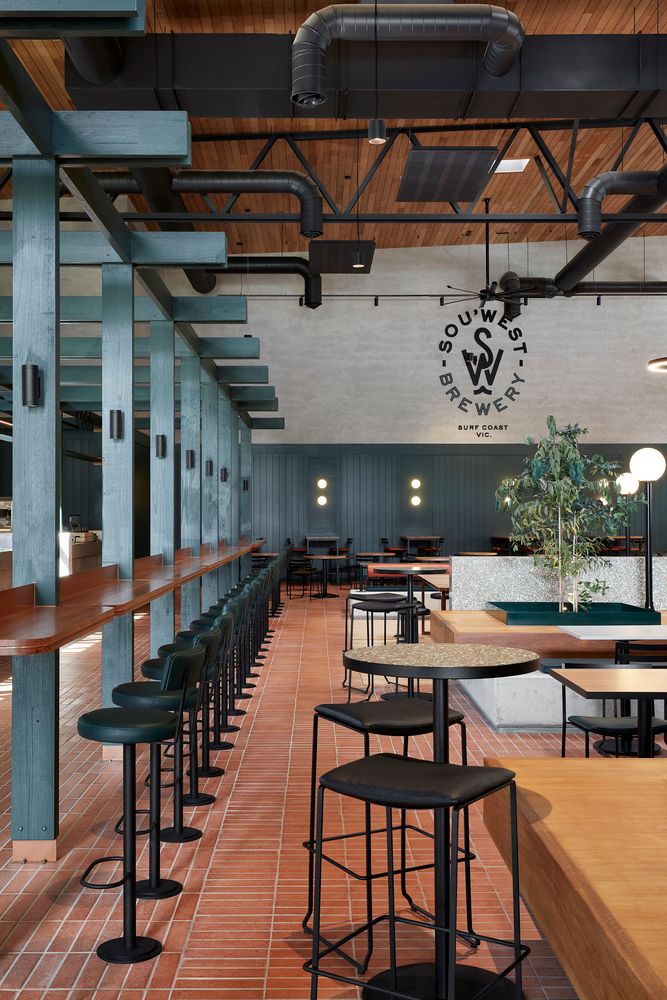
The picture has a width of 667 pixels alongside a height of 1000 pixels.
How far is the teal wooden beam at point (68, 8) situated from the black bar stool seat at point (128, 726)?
227cm

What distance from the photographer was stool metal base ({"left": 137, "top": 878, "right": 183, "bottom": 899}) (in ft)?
9.88

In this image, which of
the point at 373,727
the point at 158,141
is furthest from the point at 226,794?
the point at 158,141

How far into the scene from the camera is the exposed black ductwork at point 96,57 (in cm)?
582

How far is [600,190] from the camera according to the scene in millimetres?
8555

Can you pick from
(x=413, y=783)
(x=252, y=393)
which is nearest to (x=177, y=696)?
(x=413, y=783)

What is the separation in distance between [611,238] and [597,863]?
1061cm

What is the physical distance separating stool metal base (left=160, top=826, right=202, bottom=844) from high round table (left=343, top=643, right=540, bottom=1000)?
135cm

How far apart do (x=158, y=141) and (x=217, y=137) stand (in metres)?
6.58

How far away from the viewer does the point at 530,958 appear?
2607 mm

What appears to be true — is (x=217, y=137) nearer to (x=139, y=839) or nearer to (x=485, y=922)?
(x=139, y=839)

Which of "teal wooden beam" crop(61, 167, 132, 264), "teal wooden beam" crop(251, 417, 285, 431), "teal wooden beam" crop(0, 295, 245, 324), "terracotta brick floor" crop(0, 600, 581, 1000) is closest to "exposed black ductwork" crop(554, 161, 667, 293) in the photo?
"teal wooden beam" crop(251, 417, 285, 431)

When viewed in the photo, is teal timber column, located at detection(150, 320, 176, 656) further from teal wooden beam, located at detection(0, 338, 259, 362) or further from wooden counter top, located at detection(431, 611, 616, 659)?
wooden counter top, located at detection(431, 611, 616, 659)

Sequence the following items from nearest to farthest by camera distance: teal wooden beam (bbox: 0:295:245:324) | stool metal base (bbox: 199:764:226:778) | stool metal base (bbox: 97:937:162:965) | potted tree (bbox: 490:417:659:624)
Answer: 1. stool metal base (bbox: 97:937:162:965)
2. stool metal base (bbox: 199:764:226:778)
3. potted tree (bbox: 490:417:659:624)
4. teal wooden beam (bbox: 0:295:245:324)

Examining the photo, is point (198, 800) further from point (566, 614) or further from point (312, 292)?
point (312, 292)
